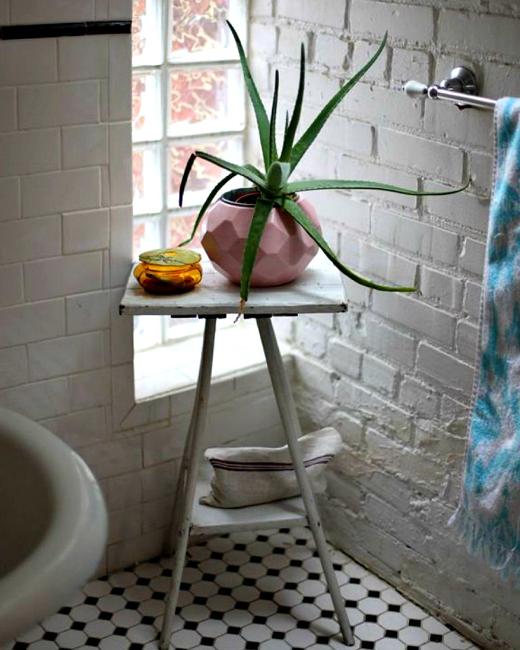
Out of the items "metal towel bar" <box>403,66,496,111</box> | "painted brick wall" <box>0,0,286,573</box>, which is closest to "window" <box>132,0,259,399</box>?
"painted brick wall" <box>0,0,286,573</box>

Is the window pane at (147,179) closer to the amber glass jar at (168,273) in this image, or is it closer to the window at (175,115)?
the window at (175,115)

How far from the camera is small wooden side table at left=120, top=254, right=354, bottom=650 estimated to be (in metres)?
2.31

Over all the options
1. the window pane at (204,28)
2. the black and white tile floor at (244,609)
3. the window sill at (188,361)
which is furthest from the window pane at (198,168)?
the black and white tile floor at (244,609)

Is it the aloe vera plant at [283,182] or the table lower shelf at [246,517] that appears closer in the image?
the aloe vera plant at [283,182]

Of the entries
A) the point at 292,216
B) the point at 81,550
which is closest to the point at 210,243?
the point at 292,216

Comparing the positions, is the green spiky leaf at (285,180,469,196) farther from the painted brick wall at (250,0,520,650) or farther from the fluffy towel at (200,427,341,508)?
the fluffy towel at (200,427,341,508)

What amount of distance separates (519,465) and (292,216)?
25.9 inches

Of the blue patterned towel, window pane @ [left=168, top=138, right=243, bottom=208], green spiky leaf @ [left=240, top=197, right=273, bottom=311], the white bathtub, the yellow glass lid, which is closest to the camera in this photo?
the white bathtub

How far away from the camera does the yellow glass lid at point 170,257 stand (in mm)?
2352

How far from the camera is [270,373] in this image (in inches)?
98.5

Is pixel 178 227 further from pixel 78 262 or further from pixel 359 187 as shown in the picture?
pixel 359 187

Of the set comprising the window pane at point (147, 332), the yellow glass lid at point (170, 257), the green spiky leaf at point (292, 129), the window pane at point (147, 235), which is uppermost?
the green spiky leaf at point (292, 129)

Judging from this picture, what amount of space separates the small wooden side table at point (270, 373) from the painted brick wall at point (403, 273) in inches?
8.1

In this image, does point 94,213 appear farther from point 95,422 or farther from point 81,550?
point 81,550
